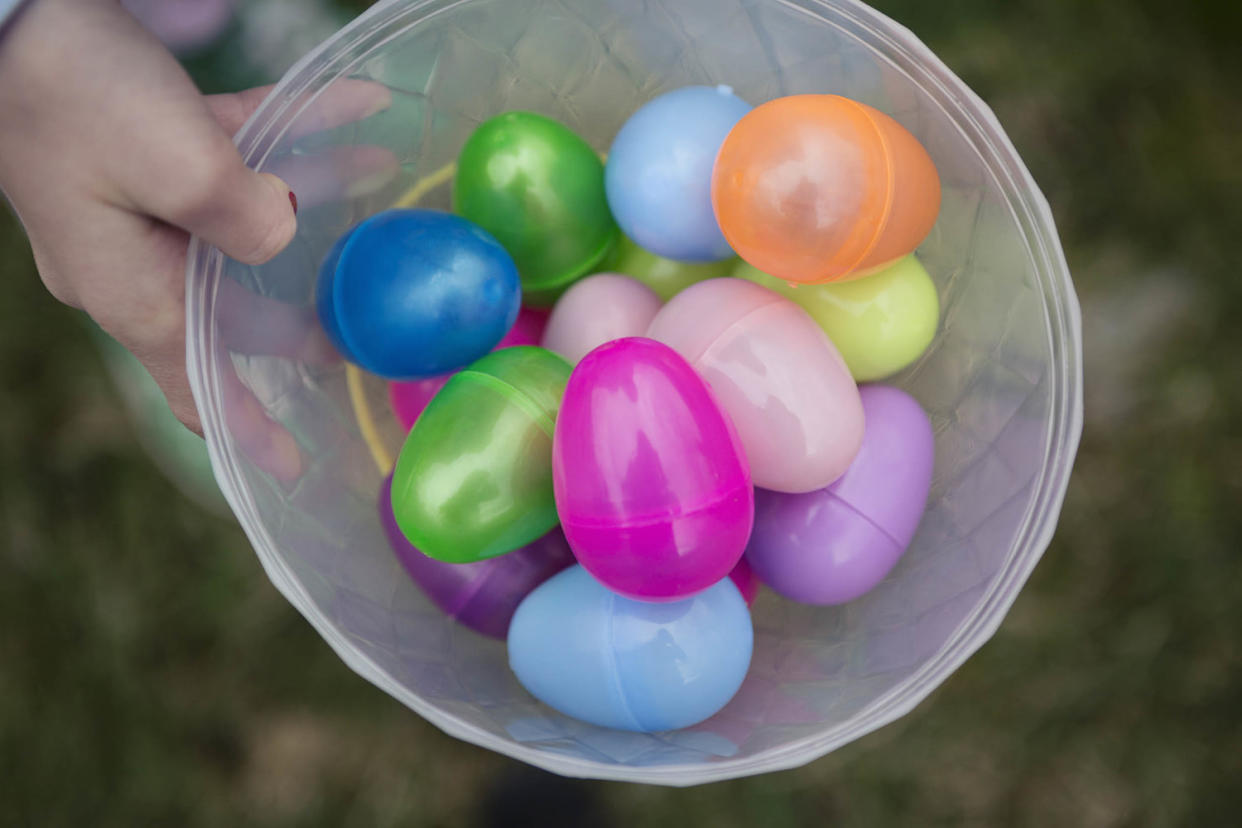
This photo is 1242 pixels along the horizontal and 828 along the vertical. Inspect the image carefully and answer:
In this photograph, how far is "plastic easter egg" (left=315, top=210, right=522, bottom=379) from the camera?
2.52ft

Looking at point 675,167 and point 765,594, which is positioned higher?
point 675,167

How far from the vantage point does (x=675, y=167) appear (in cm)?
79

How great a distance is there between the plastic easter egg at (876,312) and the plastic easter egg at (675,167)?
0.08 meters

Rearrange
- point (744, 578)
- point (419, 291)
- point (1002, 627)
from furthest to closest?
1. point (1002, 627)
2. point (744, 578)
3. point (419, 291)

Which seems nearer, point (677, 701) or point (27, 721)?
point (677, 701)

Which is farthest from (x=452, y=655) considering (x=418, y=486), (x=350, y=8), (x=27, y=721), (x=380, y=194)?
(x=350, y=8)

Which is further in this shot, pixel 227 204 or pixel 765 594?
pixel 765 594

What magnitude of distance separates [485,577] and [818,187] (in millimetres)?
408

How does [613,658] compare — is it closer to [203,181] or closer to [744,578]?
[744,578]

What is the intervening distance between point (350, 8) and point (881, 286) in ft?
2.68

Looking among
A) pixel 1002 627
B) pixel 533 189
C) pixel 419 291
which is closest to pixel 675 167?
A: pixel 533 189

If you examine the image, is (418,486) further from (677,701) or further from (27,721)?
(27,721)

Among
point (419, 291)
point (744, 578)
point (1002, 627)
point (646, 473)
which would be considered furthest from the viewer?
point (1002, 627)

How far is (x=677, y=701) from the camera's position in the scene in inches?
28.9
